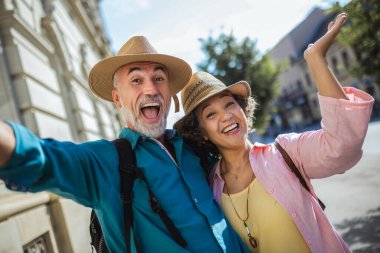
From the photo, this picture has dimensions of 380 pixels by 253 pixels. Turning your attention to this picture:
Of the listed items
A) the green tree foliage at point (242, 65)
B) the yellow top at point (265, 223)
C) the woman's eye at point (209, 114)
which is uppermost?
the green tree foliage at point (242, 65)

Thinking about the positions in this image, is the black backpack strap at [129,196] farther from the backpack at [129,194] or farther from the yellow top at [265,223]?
the yellow top at [265,223]

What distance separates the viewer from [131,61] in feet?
7.10

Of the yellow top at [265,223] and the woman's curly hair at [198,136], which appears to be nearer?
the yellow top at [265,223]

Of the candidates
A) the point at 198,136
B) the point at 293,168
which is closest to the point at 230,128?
the point at 198,136

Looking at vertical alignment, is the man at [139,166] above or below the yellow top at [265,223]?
above

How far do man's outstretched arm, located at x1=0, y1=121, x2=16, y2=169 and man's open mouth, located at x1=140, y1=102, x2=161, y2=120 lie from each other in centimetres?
102

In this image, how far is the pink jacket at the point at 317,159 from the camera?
157 cm

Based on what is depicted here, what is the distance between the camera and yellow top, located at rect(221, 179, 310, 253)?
1921 millimetres

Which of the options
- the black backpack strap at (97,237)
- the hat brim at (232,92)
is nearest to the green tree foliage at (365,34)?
the hat brim at (232,92)

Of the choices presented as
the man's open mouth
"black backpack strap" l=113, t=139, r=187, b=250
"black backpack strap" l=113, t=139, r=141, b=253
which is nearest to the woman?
the man's open mouth

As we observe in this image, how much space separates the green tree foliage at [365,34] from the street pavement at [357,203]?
7.26 ft

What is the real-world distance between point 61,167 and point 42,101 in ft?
12.4

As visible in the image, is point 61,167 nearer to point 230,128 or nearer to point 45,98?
point 230,128

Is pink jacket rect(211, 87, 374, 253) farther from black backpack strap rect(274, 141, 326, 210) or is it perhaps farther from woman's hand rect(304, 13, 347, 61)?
woman's hand rect(304, 13, 347, 61)
